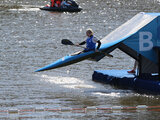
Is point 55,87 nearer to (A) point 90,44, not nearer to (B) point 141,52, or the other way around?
(A) point 90,44

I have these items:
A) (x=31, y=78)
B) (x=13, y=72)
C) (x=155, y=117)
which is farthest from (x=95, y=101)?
(x=13, y=72)

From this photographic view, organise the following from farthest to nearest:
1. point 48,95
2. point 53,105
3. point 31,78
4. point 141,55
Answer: point 31,78 → point 141,55 → point 48,95 → point 53,105

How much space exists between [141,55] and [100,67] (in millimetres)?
5843

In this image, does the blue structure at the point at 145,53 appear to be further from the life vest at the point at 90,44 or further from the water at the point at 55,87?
the life vest at the point at 90,44

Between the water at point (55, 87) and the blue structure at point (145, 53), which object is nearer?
the water at point (55, 87)

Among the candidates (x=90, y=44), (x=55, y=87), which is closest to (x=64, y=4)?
(x=55, y=87)

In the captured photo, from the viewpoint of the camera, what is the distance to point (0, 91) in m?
22.8

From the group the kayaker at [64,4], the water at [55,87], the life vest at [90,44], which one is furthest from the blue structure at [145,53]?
the kayaker at [64,4]

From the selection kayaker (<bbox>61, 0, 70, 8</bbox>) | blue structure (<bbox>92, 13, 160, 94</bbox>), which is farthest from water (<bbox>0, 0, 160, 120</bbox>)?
kayaker (<bbox>61, 0, 70, 8</bbox>)

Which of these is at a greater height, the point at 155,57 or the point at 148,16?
the point at 148,16

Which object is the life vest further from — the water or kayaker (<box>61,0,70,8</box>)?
kayaker (<box>61,0,70,8</box>)

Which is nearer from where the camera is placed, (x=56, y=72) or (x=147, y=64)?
(x=147, y=64)

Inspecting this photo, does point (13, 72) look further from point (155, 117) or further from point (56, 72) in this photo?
point (155, 117)

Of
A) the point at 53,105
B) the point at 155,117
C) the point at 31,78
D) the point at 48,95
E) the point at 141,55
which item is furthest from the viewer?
the point at 31,78
